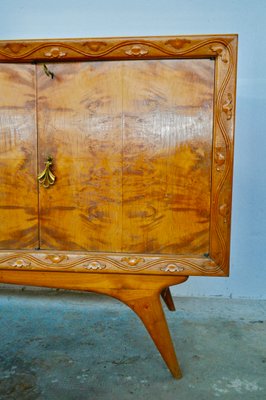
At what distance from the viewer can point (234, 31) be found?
1.88 m

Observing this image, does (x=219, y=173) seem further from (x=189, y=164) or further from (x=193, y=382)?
(x=193, y=382)

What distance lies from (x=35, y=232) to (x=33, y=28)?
4.64 ft

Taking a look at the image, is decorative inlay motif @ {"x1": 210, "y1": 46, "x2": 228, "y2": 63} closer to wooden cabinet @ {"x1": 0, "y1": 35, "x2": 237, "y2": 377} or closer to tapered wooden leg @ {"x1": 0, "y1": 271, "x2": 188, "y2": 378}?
wooden cabinet @ {"x1": 0, "y1": 35, "x2": 237, "y2": 377}

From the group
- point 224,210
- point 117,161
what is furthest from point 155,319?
point 117,161

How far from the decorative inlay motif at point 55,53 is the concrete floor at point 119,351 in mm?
1084

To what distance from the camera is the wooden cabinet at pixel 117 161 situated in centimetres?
104

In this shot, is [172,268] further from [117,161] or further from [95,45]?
[95,45]

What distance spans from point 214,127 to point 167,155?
0.55ft

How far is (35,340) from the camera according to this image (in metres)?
1.45

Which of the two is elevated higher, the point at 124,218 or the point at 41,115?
the point at 41,115

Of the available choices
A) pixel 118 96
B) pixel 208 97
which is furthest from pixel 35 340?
pixel 208 97

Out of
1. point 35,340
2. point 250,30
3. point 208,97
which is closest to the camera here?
point 208,97

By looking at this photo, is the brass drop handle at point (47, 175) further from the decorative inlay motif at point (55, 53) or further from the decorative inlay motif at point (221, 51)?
the decorative inlay motif at point (221, 51)

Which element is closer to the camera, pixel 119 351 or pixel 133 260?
pixel 133 260
